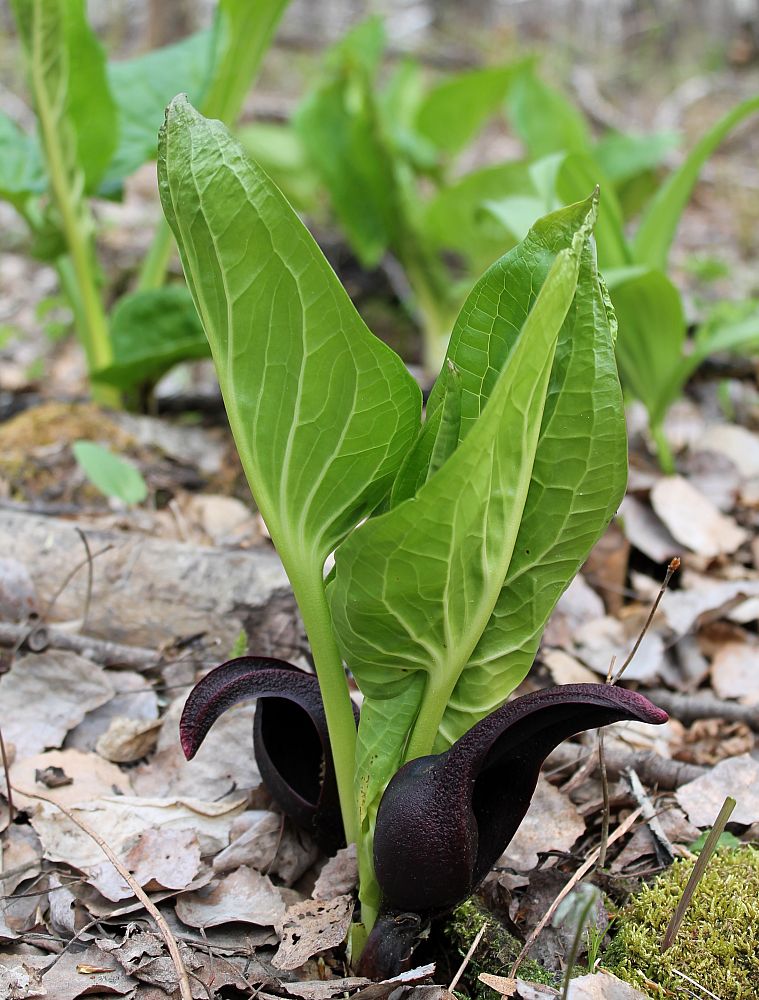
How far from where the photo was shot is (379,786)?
1.13m

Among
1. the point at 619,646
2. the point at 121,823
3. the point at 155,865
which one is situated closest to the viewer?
the point at 155,865

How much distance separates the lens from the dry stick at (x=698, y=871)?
1.06 meters

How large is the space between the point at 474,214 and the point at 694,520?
1.77 metres

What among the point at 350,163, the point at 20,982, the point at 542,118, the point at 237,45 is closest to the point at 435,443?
the point at 20,982

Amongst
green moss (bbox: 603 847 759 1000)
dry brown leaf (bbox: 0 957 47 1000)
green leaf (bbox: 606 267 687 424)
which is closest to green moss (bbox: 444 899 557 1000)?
green moss (bbox: 603 847 759 1000)

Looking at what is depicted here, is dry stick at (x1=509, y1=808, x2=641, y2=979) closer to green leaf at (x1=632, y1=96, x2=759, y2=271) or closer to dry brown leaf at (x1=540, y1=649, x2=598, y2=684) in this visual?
dry brown leaf at (x1=540, y1=649, x2=598, y2=684)

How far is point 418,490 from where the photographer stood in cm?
94

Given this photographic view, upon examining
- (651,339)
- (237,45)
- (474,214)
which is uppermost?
(237,45)

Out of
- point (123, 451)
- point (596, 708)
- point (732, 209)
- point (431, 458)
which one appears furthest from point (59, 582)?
point (732, 209)

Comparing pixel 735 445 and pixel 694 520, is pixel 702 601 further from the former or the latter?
pixel 735 445

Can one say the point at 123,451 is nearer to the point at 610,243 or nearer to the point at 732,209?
the point at 610,243

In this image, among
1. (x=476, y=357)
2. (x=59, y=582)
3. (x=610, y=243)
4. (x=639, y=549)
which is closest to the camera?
(x=476, y=357)

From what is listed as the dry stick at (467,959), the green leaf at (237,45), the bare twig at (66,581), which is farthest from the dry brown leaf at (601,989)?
the green leaf at (237,45)

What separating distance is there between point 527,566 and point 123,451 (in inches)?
70.8
